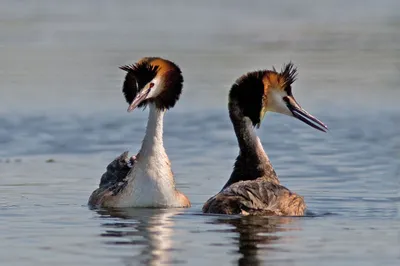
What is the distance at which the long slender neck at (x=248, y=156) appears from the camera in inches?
556

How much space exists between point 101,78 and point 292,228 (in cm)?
1162

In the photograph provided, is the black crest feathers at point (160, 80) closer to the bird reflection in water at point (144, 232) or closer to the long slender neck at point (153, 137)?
the long slender neck at point (153, 137)

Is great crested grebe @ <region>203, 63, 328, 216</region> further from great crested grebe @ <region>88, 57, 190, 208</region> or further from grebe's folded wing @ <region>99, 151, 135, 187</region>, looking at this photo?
grebe's folded wing @ <region>99, 151, 135, 187</region>

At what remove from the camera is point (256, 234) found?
11.9 m

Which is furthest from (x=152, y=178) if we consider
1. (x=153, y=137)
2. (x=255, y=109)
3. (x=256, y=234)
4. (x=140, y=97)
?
(x=256, y=234)

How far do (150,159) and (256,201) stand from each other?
61.9 inches

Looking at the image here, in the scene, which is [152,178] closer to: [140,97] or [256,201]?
[140,97]

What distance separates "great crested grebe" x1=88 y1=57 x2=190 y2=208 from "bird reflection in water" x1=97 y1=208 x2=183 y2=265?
0.60ft

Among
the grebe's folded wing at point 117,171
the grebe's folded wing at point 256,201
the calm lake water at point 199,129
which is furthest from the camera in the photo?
the grebe's folded wing at point 117,171

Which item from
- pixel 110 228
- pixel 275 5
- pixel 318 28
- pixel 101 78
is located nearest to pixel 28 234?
pixel 110 228

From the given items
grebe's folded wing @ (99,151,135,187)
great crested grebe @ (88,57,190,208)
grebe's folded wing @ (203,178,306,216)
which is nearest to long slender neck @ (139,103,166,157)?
great crested grebe @ (88,57,190,208)

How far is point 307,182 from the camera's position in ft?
51.0

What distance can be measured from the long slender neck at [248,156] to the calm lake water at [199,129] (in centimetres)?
61

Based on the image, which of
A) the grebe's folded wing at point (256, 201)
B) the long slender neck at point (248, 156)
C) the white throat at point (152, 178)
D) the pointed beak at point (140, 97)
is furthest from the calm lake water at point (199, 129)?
the pointed beak at point (140, 97)
